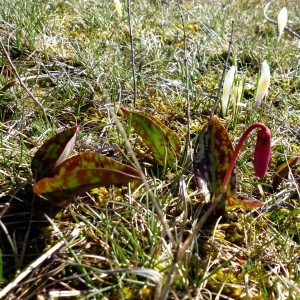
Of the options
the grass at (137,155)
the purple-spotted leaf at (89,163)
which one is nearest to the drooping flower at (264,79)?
the grass at (137,155)

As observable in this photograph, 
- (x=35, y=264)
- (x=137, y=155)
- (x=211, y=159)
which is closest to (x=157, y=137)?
(x=137, y=155)

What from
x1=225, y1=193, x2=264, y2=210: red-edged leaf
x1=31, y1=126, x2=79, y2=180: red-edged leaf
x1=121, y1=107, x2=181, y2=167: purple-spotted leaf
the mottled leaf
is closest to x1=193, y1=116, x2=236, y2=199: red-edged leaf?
x1=225, y1=193, x2=264, y2=210: red-edged leaf

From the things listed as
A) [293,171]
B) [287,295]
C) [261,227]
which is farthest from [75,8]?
[287,295]

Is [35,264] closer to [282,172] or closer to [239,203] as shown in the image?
[239,203]

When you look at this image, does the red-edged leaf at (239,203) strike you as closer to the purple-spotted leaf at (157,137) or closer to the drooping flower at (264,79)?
the purple-spotted leaf at (157,137)

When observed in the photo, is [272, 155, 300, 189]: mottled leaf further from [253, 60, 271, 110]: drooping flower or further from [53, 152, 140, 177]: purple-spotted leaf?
[53, 152, 140, 177]: purple-spotted leaf

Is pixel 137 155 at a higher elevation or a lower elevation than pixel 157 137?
lower

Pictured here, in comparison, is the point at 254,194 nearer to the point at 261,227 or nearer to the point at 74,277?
the point at 261,227
